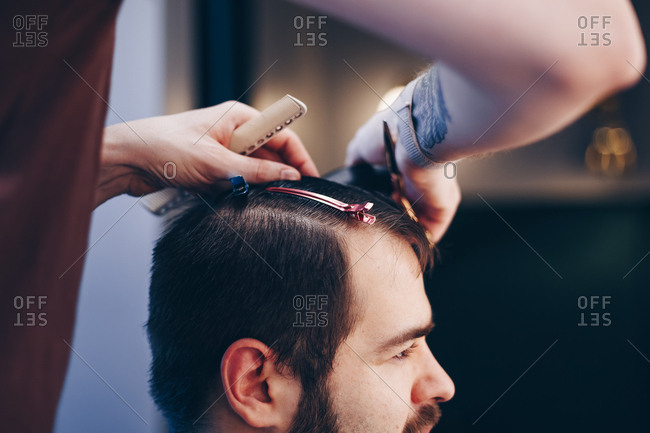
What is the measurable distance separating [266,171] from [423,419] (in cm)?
49

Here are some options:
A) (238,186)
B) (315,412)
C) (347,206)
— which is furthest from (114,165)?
(315,412)

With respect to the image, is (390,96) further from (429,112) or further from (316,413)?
(316,413)

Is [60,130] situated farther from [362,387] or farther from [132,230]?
[362,387]

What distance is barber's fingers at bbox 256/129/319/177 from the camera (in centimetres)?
95

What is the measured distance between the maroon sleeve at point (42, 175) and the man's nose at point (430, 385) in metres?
0.58

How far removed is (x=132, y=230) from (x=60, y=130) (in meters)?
0.24

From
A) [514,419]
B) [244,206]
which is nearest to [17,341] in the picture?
[244,206]

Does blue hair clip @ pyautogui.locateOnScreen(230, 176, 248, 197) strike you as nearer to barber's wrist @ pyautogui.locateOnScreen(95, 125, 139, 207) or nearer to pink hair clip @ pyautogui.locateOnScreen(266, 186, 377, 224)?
pink hair clip @ pyautogui.locateOnScreen(266, 186, 377, 224)

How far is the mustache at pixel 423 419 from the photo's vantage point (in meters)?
0.85

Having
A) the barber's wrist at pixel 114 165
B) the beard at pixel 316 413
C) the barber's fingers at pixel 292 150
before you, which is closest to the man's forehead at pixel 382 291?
the beard at pixel 316 413

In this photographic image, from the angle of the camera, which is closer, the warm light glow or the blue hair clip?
the blue hair clip

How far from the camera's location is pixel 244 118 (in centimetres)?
93

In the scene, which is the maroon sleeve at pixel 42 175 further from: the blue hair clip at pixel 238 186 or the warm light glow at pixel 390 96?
the warm light glow at pixel 390 96

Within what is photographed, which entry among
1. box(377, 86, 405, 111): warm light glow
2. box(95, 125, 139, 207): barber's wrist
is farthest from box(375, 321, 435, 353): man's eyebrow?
box(95, 125, 139, 207): barber's wrist
